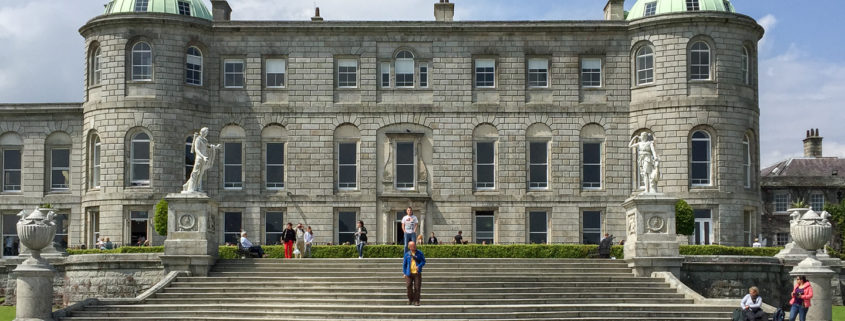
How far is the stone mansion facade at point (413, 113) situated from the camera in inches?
1916

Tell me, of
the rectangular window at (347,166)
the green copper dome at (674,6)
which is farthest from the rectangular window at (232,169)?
the green copper dome at (674,6)

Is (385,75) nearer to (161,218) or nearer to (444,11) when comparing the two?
(444,11)

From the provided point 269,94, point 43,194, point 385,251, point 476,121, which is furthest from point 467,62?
point 43,194

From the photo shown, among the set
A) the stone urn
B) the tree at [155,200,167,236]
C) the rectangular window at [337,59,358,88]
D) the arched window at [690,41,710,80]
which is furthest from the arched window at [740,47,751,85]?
the stone urn

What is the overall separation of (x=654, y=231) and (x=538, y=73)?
15523mm

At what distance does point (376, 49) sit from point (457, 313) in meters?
22.3

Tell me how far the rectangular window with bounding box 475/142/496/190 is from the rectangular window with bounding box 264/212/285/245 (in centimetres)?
791

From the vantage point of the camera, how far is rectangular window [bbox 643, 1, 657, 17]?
4969 centimetres

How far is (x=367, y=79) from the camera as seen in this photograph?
49.5m

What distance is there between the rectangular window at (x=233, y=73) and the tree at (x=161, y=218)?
265 inches

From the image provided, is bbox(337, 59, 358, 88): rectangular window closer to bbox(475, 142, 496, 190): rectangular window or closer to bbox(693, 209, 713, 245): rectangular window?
bbox(475, 142, 496, 190): rectangular window

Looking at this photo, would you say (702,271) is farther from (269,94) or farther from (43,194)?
(43,194)

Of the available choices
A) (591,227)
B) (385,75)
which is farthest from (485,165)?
(385,75)

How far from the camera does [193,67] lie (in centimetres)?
4931
